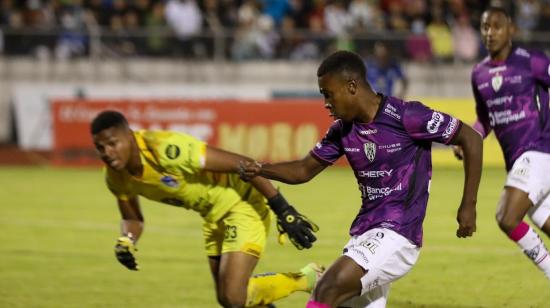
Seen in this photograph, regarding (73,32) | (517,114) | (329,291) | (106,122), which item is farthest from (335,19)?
(329,291)

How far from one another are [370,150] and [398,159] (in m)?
0.18

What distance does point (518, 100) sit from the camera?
28.4ft

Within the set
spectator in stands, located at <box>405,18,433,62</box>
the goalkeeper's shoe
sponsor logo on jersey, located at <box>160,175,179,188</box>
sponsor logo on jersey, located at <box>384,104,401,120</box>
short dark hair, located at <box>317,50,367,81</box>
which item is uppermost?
short dark hair, located at <box>317,50,367,81</box>

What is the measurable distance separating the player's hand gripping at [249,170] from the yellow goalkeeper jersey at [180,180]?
43 cm

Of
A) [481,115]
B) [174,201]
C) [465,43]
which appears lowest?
[465,43]

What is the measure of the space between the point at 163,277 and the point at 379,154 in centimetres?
422

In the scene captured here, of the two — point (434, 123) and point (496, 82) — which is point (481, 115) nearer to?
point (496, 82)

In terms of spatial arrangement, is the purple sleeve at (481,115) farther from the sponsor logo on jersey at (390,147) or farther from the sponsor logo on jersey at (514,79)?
the sponsor logo on jersey at (390,147)

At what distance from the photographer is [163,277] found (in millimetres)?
10031

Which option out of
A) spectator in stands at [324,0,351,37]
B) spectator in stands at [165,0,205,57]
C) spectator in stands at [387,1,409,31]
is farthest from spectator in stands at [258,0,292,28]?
spectator in stands at [387,1,409,31]

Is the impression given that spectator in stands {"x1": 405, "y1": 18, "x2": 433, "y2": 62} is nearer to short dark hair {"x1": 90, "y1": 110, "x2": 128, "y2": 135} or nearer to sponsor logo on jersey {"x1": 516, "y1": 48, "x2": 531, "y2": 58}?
sponsor logo on jersey {"x1": 516, "y1": 48, "x2": 531, "y2": 58}

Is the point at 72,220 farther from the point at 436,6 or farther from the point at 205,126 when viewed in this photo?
the point at 436,6

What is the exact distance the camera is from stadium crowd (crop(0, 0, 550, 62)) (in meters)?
23.0

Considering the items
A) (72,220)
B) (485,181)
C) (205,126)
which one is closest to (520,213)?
(72,220)
